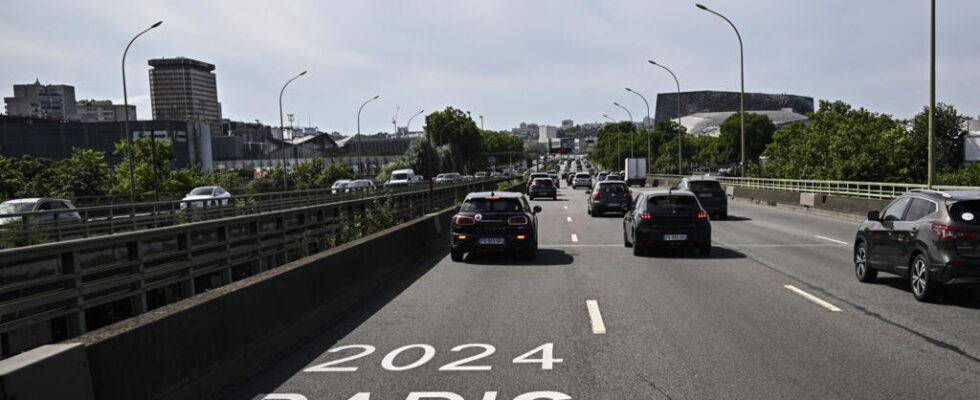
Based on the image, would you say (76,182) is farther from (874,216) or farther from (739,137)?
(739,137)

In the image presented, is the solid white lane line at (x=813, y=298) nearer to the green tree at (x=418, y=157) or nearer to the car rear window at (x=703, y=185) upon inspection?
the car rear window at (x=703, y=185)

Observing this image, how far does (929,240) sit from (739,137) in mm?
125154

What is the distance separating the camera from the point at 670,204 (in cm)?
1556

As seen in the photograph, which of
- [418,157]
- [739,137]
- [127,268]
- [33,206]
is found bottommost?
[127,268]

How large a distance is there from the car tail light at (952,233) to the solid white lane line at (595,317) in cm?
414

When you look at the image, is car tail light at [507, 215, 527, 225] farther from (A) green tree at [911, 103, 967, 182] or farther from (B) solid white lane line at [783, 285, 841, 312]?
(A) green tree at [911, 103, 967, 182]

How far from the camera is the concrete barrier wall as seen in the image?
15.0 ft

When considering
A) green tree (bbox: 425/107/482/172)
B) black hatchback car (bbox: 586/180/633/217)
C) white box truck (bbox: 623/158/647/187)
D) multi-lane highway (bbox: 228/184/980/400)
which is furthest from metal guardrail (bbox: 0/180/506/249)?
green tree (bbox: 425/107/482/172)

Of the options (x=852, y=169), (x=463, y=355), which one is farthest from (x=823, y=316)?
(x=852, y=169)

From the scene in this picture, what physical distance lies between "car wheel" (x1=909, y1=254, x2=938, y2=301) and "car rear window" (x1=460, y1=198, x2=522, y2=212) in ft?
23.6

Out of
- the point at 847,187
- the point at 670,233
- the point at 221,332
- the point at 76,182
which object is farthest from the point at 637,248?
the point at 76,182

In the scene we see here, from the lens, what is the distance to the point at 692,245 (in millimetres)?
15258

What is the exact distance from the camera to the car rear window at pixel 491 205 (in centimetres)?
1495

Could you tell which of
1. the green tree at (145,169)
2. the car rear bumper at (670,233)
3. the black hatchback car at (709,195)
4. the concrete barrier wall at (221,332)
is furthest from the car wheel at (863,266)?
the green tree at (145,169)
